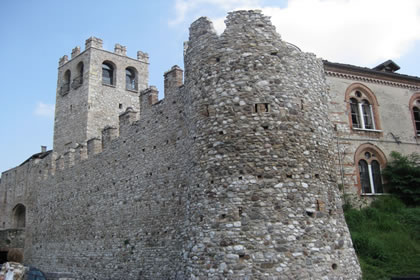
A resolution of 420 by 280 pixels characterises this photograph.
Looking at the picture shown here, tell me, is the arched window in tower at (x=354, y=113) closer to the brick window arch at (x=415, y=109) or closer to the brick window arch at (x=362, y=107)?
the brick window arch at (x=362, y=107)

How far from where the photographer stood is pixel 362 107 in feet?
50.8

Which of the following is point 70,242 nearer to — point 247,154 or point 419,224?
point 247,154

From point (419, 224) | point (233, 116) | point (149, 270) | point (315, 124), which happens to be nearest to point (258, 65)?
point (233, 116)

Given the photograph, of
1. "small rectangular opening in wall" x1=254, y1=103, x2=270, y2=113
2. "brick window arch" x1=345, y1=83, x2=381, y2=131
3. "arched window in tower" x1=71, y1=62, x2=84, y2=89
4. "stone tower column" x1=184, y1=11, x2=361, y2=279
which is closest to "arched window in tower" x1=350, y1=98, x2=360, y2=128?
"brick window arch" x1=345, y1=83, x2=381, y2=131

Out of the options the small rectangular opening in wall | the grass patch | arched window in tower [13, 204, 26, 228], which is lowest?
the grass patch

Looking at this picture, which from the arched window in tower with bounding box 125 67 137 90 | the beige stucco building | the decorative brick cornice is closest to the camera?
the beige stucco building

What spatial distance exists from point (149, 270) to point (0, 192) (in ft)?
61.8

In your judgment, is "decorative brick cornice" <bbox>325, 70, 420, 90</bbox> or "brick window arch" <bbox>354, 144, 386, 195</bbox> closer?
"brick window arch" <bbox>354, 144, 386, 195</bbox>

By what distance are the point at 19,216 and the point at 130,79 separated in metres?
10.7

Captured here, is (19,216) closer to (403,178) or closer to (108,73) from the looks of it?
(108,73)

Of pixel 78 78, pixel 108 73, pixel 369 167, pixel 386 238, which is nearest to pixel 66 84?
pixel 78 78

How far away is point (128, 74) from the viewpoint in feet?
83.0

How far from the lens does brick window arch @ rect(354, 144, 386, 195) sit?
1434 cm

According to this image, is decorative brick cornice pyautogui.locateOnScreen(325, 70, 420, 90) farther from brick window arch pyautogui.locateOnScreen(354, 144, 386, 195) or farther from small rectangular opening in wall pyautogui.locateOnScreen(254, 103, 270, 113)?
small rectangular opening in wall pyautogui.locateOnScreen(254, 103, 270, 113)
